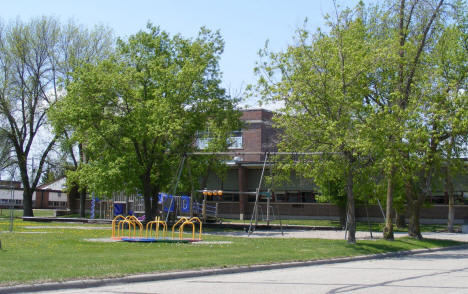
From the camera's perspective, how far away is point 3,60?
148ft

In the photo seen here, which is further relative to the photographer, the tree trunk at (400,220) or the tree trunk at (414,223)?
the tree trunk at (400,220)

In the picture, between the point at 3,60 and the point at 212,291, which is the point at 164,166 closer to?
the point at 3,60

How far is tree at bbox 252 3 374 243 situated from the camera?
Answer: 21391 millimetres

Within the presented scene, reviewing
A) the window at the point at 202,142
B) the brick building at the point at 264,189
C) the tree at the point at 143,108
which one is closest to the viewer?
the tree at the point at 143,108

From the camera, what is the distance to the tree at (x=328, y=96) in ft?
70.2

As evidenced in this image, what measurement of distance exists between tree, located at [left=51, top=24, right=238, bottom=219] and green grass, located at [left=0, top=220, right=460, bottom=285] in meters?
10.1

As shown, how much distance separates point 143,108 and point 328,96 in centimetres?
1347

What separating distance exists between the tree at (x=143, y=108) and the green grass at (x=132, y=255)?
10.1m

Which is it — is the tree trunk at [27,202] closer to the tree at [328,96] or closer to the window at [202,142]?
the window at [202,142]

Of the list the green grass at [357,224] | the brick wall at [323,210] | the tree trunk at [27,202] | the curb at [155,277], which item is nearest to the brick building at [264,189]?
the brick wall at [323,210]

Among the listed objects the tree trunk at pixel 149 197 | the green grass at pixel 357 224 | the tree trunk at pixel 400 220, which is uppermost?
the tree trunk at pixel 149 197

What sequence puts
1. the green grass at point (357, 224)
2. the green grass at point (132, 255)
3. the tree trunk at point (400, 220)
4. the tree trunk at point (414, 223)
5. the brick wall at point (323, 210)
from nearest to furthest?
1. the green grass at point (132, 255)
2. the tree trunk at point (414, 223)
3. the green grass at point (357, 224)
4. the tree trunk at point (400, 220)
5. the brick wall at point (323, 210)

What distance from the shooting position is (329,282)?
489 inches

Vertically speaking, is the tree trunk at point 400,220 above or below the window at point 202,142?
below
